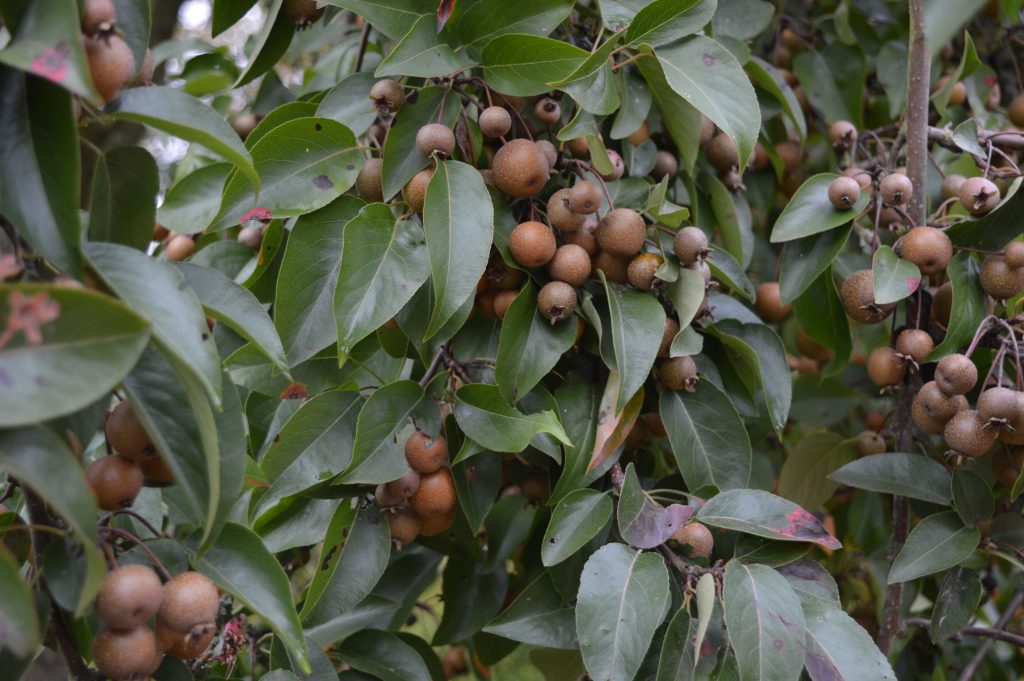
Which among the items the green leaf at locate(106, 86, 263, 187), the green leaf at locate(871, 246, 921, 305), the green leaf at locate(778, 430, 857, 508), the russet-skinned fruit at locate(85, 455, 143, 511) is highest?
the green leaf at locate(106, 86, 263, 187)

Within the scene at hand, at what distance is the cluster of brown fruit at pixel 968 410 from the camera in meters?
1.12

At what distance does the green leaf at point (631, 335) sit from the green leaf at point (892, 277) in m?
0.30

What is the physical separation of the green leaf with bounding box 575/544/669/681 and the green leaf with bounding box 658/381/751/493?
211mm

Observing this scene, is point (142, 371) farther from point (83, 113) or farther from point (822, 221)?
point (822, 221)

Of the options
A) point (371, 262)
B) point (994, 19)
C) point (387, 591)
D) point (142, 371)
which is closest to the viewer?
point (142, 371)

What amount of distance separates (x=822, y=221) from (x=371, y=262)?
639 millimetres

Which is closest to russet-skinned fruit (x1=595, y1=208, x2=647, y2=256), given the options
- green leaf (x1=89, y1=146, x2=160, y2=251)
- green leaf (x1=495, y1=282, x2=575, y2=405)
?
green leaf (x1=495, y1=282, x2=575, y2=405)

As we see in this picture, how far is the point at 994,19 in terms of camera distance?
210cm

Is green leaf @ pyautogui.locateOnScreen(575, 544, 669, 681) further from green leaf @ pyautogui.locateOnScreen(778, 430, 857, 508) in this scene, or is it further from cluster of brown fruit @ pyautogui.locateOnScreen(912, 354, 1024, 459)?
green leaf @ pyautogui.locateOnScreen(778, 430, 857, 508)

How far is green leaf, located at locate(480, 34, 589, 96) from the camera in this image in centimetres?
111

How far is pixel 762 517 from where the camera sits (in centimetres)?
106

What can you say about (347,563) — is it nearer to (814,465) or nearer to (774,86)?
(814,465)

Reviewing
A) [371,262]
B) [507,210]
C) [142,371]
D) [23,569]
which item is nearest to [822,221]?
[507,210]

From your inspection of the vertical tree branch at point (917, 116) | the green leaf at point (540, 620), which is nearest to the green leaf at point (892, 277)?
the vertical tree branch at point (917, 116)
